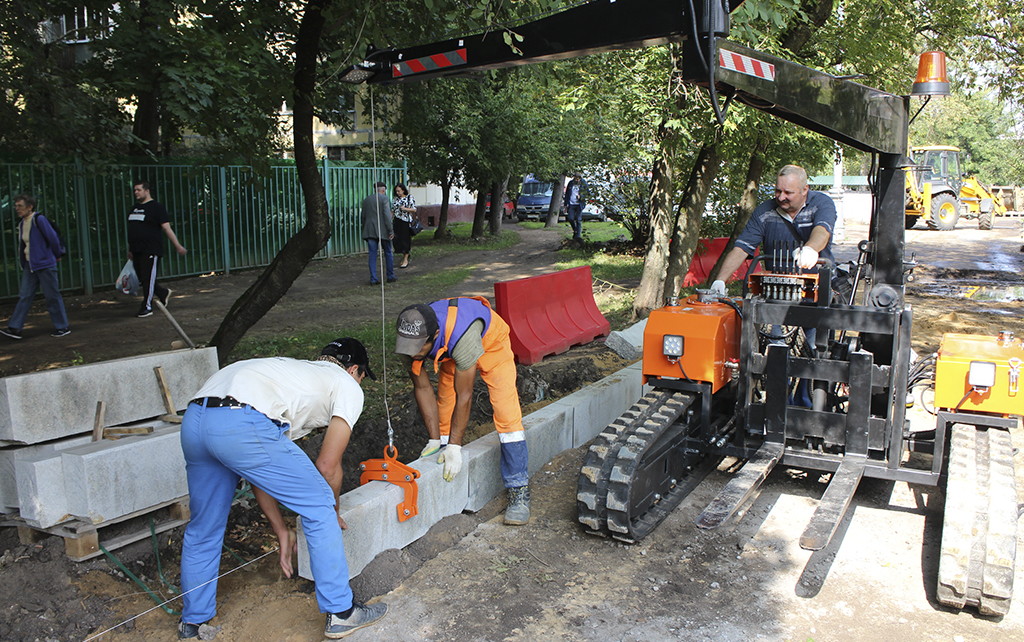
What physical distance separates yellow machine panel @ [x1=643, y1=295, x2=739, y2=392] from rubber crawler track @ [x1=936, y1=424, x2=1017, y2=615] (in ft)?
4.82

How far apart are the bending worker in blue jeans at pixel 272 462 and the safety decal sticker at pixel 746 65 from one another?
8.78ft

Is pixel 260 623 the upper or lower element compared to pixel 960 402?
lower

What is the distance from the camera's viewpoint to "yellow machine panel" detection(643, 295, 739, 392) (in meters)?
5.15

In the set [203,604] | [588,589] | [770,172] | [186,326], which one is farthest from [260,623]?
[770,172]

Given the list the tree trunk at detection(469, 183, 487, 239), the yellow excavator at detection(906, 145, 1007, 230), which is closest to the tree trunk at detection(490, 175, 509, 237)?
the tree trunk at detection(469, 183, 487, 239)

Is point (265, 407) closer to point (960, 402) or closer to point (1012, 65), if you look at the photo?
point (960, 402)

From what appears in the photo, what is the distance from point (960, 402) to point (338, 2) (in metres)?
5.49

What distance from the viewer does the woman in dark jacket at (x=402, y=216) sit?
1574 centimetres

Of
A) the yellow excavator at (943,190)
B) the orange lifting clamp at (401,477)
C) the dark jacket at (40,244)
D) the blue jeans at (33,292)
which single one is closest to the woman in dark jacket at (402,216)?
the dark jacket at (40,244)

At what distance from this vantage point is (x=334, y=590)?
3680 mm

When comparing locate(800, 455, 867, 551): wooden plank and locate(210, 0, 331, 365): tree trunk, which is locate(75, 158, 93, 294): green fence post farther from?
locate(800, 455, 867, 551): wooden plank

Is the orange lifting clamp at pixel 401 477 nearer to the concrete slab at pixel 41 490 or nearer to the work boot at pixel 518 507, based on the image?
the work boot at pixel 518 507

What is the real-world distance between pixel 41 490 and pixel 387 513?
6.19 feet

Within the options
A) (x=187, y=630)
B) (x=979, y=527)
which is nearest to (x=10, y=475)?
(x=187, y=630)
